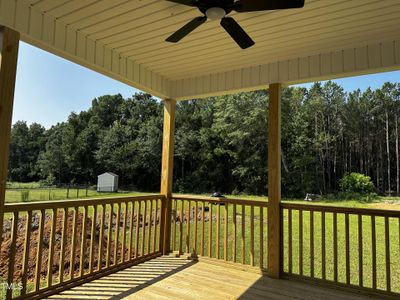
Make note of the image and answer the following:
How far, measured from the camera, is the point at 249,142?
56.3ft

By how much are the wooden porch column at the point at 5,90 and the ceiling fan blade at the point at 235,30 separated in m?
1.77

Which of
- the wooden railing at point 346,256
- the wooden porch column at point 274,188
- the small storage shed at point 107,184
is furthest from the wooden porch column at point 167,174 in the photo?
the small storage shed at point 107,184

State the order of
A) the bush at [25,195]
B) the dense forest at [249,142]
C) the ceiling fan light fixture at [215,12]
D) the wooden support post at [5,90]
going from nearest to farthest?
the ceiling fan light fixture at [215,12] → the wooden support post at [5,90] → the bush at [25,195] → the dense forest at [249,142]

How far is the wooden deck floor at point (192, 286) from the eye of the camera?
2600mm

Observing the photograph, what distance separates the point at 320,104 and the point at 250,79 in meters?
15.6

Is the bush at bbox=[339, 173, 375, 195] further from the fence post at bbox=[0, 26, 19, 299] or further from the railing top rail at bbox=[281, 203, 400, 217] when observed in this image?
the fence post at bbox=[0, 26, 19, 299]

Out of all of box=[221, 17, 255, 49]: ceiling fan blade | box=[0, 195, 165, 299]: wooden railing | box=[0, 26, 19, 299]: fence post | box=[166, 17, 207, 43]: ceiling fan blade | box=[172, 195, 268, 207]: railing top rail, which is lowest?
box=[0, 195, 165, 299]: wooden railing

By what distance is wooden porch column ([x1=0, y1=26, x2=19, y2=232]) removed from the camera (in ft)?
6.90

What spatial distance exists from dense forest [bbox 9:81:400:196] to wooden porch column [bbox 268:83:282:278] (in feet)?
35.6

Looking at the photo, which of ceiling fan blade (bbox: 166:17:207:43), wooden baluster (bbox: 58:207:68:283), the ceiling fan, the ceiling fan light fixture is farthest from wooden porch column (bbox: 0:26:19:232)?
the ceiling fan light fixture

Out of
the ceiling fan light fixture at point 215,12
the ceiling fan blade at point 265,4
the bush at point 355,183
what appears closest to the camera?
the ceiling fan blade at point 265,4

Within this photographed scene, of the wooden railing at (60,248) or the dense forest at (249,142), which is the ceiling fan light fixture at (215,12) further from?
the dense forest at (249,142)

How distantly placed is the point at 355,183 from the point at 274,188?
12.5 meters

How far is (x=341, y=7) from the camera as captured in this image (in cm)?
221
